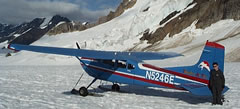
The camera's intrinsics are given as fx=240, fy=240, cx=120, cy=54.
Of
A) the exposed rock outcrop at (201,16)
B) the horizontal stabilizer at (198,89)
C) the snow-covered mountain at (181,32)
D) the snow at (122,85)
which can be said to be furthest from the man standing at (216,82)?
the exposed rock outcrop at (201,16)

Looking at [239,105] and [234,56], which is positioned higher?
[234,56]

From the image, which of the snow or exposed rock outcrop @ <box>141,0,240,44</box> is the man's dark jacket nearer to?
the snow

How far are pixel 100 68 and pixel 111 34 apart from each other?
57803mm

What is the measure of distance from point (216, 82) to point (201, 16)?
144 ft

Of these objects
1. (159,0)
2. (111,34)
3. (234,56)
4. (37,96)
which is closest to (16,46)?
(37,96)

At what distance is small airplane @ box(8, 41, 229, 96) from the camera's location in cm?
809

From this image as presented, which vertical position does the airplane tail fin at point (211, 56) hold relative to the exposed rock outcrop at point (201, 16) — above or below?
below

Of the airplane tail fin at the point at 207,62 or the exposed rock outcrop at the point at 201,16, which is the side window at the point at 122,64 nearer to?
the airplane tail fin at the point at 207,62

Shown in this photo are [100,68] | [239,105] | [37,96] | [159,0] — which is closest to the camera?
[239,105]

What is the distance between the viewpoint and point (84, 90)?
31.3 feet

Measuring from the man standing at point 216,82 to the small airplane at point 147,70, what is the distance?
0.21 metres

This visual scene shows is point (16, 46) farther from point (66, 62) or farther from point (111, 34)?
point (111, 34)

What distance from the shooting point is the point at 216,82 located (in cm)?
775

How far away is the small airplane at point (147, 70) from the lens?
26.6 feet
